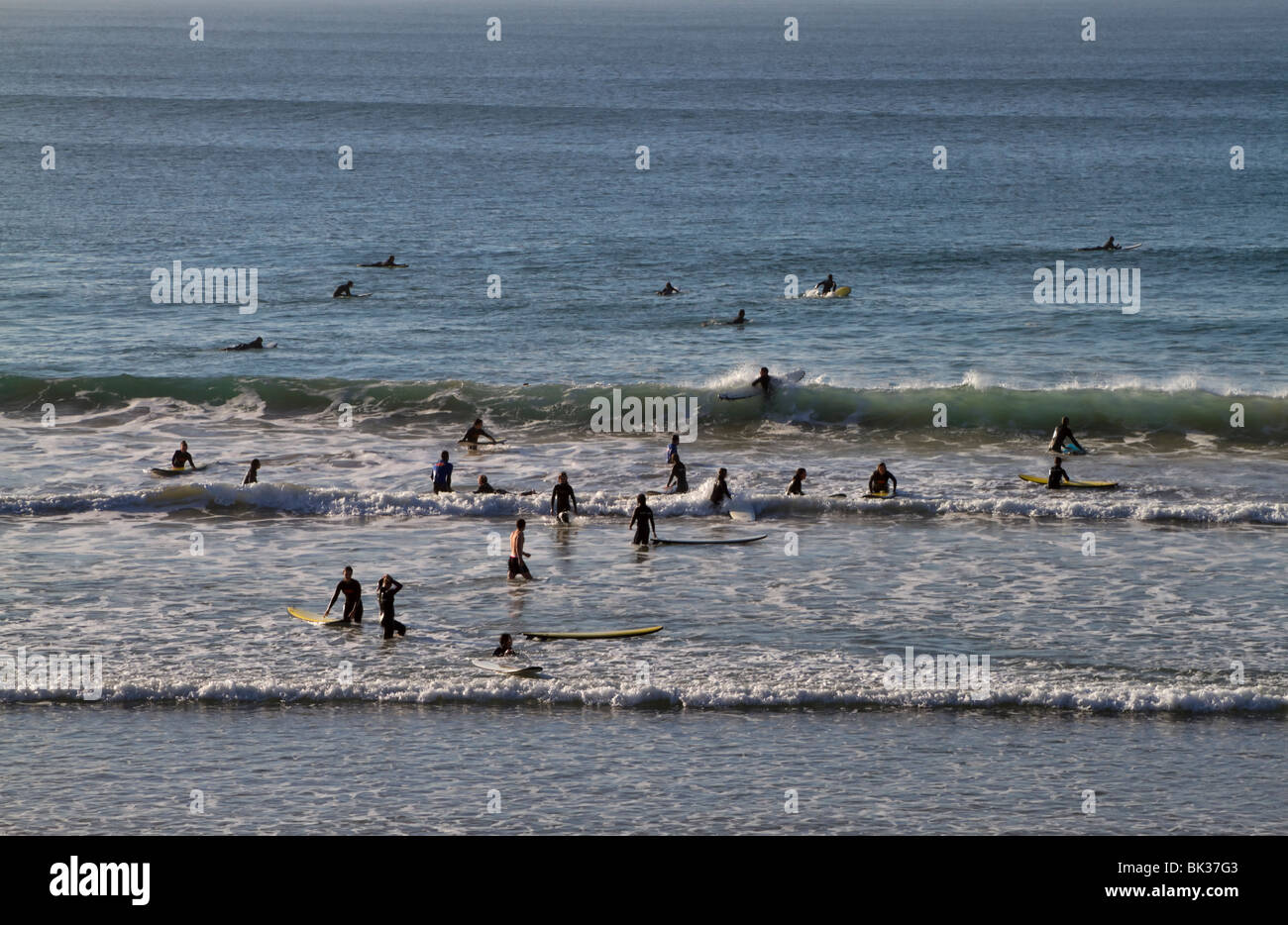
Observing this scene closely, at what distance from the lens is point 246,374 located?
46781 millimetres

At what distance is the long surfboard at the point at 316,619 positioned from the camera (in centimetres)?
2452

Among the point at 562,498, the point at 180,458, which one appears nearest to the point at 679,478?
the point at 562,498

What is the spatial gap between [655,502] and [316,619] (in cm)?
1053

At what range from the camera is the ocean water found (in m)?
18.4

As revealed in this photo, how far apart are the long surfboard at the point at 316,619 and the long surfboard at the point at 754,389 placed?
19682mm

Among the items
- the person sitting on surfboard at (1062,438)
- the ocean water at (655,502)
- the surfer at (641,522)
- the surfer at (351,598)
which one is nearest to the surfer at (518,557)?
the ocean water at (655,502)

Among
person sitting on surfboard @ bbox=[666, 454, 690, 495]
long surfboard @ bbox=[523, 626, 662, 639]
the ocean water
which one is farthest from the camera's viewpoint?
person sitting on surfboard @ bbox=[666, 454, 690, 495]

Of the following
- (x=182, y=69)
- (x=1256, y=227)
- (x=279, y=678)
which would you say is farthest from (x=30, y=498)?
(x=182, y=69)

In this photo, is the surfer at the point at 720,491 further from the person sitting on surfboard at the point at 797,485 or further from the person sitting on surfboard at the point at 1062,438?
the person sitting on surfboard at the point at 1062,438

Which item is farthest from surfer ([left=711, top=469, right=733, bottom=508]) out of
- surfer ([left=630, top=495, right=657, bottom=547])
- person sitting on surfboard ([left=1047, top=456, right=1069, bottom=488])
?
person sitting on surfboard ([left=1047, top=456, right=1069, bottom=488])

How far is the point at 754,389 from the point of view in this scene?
1682 inches

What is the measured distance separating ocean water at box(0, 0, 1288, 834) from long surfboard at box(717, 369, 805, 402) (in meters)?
0.32

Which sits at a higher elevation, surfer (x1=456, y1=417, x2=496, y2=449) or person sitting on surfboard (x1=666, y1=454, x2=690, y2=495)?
surfer (x1=456, y1=417, x2=496, y2=449)

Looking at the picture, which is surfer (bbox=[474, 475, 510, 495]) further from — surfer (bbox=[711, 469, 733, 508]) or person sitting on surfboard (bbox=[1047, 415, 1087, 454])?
person sitting on surfboard (bbox=[1047, 415, 1087, 454])
